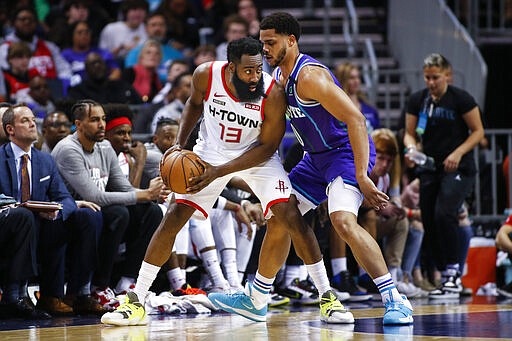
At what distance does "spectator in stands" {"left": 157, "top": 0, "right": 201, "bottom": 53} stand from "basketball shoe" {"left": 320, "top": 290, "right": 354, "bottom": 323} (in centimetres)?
642

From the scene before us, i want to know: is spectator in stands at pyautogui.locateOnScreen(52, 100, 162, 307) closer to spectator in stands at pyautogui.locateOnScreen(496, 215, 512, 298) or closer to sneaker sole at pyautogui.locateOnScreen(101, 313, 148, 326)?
sneaker sole at pyautogui.locateOnScreen(101, 313, 148, 326)

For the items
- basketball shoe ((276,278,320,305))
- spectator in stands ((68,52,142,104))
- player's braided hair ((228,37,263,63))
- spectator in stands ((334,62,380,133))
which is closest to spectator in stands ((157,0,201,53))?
spectator in stands ((68,52,142,104))

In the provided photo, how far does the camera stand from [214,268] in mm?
7508

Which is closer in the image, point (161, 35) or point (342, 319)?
point (342, 319)

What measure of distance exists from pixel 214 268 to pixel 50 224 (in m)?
1.41

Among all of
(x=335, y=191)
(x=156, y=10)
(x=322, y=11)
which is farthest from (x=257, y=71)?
(x=322, y=11)

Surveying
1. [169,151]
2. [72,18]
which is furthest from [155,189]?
[72,18]

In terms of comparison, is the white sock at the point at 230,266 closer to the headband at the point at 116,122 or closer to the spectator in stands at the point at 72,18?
the headband at the point at 116,122

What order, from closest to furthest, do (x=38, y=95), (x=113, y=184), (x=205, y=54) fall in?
(x=113, y=184), (x=38, y=95), (x=205, y=54)

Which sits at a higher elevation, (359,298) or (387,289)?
(387,289)

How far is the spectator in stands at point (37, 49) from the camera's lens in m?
10.6

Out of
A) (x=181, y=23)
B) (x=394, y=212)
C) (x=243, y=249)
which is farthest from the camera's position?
(x=181, y=23)

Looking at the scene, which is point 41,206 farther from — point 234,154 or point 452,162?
point 452,162

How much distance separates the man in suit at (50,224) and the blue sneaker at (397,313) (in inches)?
87.5
